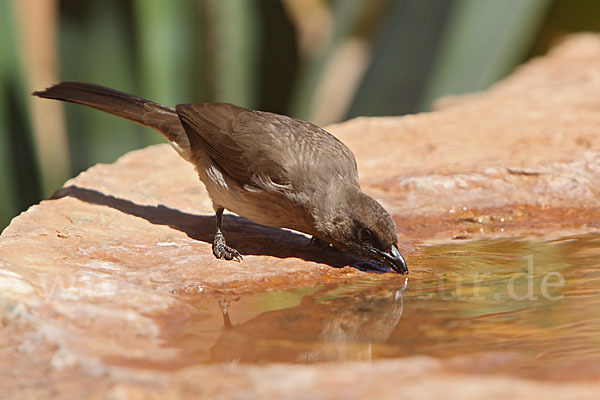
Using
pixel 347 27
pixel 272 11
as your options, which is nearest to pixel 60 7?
pixel 272 11

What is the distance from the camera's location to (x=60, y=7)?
720 centimetres

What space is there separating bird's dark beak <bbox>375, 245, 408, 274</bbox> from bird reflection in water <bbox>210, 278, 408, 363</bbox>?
23 centimetres

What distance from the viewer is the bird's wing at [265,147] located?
4109 millimetres

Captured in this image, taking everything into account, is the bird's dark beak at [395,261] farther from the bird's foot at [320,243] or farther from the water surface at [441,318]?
the bird's foot at [320,243]

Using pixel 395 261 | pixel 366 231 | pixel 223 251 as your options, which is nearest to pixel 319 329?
pixel 395 261

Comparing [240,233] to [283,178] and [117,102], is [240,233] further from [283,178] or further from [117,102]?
[117,102]

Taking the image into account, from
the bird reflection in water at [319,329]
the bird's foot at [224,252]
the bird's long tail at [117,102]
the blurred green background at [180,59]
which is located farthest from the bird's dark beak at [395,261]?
the blurred green background at [180,59]

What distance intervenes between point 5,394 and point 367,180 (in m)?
3.19

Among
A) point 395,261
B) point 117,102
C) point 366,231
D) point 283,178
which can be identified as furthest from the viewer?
point 117,102

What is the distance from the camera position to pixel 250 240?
4402 millimetres

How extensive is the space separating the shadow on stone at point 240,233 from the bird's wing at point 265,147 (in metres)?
0.35

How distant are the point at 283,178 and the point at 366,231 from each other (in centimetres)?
53

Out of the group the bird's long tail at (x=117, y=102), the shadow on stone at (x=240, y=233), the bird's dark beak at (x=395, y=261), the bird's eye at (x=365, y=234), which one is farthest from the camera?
the bird's long tail at (x=117, y=102)

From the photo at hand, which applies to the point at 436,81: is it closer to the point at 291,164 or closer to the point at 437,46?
the point at 437,46
